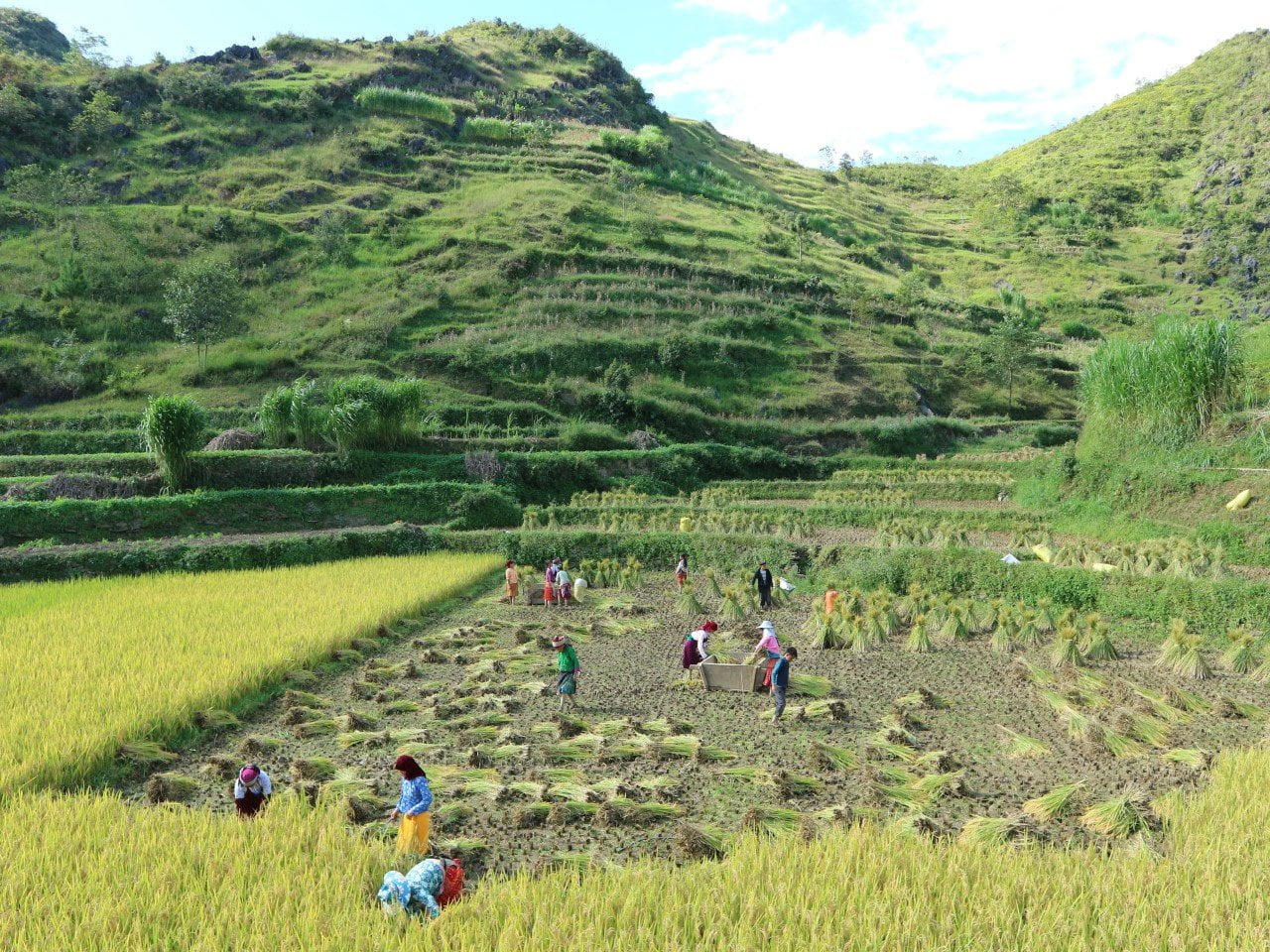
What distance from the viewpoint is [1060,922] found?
5207mm

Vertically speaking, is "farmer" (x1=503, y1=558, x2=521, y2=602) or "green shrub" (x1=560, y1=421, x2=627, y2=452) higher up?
"green shrub" (x1=560, y1=421, x2=627, y2=452)

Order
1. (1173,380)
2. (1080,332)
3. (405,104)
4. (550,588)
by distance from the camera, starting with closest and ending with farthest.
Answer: (550,588), (1173,380), (1080,332), (405,104)

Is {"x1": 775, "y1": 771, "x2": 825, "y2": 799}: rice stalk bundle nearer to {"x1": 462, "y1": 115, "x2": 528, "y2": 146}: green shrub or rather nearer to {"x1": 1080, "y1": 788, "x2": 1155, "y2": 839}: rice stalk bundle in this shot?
{"x1": 1080, "y1": 788, "x2": 1155, "y2": 839}: rice stalk bundle

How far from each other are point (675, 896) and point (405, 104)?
290ft

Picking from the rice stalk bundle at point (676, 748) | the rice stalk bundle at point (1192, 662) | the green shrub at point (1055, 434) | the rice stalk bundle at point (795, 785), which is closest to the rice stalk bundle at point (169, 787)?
the rice stalk bundle at point (676, 748)

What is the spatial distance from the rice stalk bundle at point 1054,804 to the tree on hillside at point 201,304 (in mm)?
41937

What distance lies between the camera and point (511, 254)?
168 ft

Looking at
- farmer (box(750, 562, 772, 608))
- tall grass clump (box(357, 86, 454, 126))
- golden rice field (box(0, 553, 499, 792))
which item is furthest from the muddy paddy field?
tall grass clump (box(357, 86, 454, 126))

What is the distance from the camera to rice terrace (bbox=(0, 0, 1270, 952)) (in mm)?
5922

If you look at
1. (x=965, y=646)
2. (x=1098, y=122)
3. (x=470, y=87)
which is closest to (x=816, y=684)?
(x=965, y=646)

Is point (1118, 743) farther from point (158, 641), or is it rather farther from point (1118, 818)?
point (158, 641)

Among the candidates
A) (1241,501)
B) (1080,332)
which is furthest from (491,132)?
(1241,501)

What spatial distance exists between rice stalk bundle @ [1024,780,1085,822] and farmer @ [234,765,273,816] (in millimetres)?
7242

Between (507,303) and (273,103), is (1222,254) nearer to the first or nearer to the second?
(507,303)
